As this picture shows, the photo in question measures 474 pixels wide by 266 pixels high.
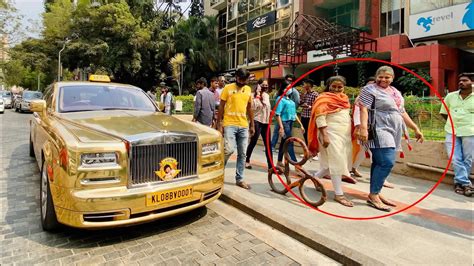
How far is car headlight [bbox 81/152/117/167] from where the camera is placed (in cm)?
291

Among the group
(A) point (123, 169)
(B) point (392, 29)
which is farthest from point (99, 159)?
(B) point (392, 29)

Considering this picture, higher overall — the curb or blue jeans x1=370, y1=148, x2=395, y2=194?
blue jeans x1=370, y1=148, x2=395, y2=194

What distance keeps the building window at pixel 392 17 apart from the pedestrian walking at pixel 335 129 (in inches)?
577

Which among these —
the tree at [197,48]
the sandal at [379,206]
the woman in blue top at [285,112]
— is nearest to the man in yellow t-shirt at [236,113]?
the woman in blue top at [285,112]

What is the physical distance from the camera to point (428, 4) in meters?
14.2

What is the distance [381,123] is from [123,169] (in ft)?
10.4

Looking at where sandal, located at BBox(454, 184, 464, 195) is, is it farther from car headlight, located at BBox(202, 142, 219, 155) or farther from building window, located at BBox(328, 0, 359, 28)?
building window, located at BBox(328, 0, 359, 28)

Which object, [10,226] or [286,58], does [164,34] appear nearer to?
[286,58]

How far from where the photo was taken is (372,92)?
406 centimetres

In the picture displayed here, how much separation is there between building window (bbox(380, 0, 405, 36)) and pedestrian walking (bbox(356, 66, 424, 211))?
1465 cm

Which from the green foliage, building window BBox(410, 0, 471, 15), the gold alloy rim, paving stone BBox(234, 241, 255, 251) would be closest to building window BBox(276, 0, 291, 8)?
building window BBox(410, 0, 471, 15)

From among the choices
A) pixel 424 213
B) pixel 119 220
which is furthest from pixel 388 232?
pixel 119 220

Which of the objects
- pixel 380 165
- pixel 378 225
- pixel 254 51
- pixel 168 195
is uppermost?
pixel 254 51

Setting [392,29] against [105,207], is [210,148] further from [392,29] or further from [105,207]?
[392,29]
